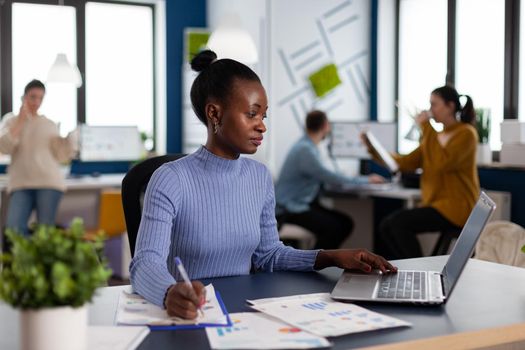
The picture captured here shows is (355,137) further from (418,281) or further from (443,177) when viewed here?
(418,281)

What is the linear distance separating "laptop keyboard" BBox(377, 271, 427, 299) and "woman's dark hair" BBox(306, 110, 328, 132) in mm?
3126

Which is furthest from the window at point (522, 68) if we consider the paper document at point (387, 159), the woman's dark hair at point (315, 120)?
the woman's dark hair at point (315, 120)

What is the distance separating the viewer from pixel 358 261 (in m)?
1.79

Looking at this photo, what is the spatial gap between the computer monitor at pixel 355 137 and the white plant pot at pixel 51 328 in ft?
15.1

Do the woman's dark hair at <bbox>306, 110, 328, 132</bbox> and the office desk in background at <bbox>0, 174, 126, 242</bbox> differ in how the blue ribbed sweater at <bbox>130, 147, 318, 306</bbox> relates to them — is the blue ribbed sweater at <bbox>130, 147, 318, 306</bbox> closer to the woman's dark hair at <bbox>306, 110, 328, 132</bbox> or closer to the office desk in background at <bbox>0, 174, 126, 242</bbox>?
the woman's dark hair at <bbox>306, 110, 328, 132</bbox>

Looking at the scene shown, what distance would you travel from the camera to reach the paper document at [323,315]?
1.32m

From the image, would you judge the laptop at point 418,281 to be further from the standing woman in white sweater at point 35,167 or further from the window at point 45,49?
the window at point 45,49

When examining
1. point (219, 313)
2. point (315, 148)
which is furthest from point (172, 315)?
point (315, 148)

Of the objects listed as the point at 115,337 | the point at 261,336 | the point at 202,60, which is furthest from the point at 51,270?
the point at 202,60

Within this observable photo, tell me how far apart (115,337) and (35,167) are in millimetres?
3646

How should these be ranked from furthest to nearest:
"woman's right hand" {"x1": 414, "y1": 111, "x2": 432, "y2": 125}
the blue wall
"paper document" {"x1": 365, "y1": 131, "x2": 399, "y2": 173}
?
the blue wall
"paper document" {"x1": 365, "y1": 131, "x2": 399, "y2": 173}
"woman's right hand" {"x1": 414, "y1": 111, "x2": 432, "y2": 125}

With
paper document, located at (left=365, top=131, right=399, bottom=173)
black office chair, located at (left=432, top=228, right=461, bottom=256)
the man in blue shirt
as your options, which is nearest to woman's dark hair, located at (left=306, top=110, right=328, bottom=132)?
the man in blue shirt

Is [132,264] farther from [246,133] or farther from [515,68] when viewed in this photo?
[515,68]

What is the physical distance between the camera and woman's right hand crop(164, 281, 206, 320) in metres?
1.35
